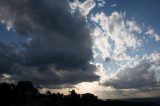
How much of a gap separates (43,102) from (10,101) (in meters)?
21.6

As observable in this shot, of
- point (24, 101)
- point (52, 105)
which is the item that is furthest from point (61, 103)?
point (24, 101)

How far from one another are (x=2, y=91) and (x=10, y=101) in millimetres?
15394

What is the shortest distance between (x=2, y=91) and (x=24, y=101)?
20.3 metres

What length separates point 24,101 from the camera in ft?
614

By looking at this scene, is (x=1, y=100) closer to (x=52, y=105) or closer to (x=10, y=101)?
(x=10, y=101)

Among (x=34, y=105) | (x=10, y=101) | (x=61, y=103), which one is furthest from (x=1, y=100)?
(x=61, y=103)

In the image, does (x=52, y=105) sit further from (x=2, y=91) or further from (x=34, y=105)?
(x=2, y=91)

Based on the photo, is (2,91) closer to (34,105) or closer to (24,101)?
(24,101)

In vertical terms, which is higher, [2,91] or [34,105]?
[2,91]

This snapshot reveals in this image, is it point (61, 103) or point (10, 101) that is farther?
point (61, 103)

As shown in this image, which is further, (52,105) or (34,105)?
(52,105)

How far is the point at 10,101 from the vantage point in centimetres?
18500

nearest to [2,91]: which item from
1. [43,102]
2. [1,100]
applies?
[1,100]

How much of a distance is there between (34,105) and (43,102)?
1545 centimetres
